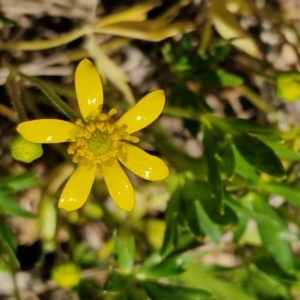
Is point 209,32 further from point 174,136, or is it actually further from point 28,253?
point 28,253

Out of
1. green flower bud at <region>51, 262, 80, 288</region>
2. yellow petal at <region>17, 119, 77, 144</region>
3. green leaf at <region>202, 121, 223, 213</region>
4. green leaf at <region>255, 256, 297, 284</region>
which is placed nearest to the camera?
yellow petal at <region>17, 119, 77, 144</region>

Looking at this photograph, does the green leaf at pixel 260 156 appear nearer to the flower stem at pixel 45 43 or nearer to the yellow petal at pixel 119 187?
the yellow petal at pixel 119 187

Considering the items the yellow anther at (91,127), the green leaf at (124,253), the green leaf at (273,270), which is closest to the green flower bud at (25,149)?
the yellow anther at (91,127)

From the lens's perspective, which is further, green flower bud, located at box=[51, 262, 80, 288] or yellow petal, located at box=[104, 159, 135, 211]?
green flower bud, located at box=[51, 262, 80, 288]

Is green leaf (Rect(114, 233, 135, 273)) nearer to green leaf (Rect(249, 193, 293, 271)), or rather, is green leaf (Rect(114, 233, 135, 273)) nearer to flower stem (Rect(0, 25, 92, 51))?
green leaf (Rect(249, 193, 293, 271))

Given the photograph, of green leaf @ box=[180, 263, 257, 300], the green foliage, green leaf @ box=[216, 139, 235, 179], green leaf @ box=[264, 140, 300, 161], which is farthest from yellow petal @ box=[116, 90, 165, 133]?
green leaf @ box=[180, 263, 257, 300]

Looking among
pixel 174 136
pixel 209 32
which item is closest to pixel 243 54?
pixel 209 32
